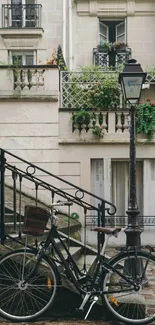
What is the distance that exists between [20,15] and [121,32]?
405 centimetres

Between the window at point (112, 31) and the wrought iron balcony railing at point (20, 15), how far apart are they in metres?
2.64

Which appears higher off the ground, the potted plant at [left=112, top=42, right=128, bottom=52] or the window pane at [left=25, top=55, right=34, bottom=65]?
the potted plant at [left=112, top=42, right=128, bottom=52]

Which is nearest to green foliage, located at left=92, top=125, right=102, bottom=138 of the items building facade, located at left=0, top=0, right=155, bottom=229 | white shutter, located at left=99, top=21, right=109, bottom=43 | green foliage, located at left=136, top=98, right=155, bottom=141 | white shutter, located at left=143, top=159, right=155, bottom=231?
building facade, located at left=0, top=0, right=155, bottom=229

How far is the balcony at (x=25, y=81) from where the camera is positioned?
470 inches

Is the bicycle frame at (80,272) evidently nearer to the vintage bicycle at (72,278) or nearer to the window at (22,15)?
the vintage bicycle at (72,278)

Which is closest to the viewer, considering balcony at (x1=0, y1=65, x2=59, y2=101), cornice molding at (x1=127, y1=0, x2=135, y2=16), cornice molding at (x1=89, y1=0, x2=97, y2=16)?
balcony at (x1=0, y1=65, x2=59, y2=101)

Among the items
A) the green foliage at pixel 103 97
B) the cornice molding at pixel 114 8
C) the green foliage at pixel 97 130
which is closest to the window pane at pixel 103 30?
the cornice molding at pixel 114 8

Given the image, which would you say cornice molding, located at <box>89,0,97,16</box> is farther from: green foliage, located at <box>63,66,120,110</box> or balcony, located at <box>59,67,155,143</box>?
green foliage, located at <box>63,66,120,110</box>

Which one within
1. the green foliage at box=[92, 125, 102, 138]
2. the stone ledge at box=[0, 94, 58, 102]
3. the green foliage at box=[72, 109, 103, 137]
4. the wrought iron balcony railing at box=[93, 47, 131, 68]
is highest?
the wrought iron balcony railing at box=[93, 47, 131, 68]

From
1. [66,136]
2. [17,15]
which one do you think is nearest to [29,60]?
[17,15]

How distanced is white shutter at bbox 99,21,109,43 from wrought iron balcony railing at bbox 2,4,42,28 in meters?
2.58

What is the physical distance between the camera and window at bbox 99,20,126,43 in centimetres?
1811

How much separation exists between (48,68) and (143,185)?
3.76 meters

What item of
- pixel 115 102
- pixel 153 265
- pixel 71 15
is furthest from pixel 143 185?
pixel 71 15
